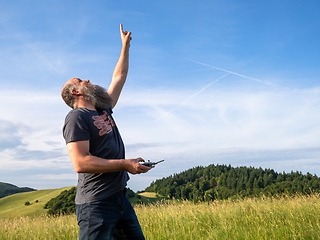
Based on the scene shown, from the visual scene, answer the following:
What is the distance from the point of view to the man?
2.39 m

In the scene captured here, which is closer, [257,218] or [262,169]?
[257,218]

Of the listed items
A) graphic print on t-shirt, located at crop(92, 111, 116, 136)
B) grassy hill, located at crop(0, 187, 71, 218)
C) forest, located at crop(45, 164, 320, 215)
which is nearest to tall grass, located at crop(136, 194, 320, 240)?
graphic print on t-shirt, located at crop(92, 111, 116, 136)

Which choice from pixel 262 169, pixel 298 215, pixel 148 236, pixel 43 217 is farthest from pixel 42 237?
pixel 262 169

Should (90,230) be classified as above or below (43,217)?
above

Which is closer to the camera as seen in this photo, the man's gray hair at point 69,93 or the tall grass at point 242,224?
the man's gray hair at point 69,93

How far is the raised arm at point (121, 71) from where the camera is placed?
3796 mm

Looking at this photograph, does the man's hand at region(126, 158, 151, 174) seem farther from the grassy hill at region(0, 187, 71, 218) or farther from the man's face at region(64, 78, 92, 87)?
the grassy hill at region(0, 187, 71, 218)

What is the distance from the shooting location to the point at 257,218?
607 cm

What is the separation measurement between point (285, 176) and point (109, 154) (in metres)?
59.7

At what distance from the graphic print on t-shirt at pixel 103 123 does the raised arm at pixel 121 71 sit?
766 mm

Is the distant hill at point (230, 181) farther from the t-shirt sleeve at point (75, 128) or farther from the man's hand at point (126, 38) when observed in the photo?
the t-shirt sleeve at point (75, 128)

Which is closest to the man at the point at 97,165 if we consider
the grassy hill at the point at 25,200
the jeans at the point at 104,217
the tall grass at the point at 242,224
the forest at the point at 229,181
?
the jeans at the point at 104,217

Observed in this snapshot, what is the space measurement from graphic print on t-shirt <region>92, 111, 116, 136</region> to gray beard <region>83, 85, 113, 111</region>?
16cm

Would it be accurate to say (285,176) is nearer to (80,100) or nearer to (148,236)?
(148,236)
